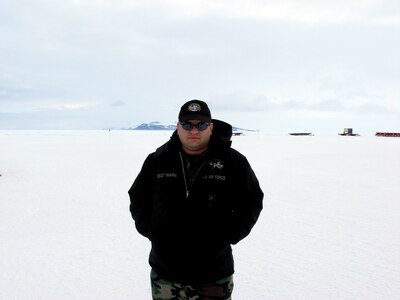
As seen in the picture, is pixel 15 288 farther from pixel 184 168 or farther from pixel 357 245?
pixel 357 245

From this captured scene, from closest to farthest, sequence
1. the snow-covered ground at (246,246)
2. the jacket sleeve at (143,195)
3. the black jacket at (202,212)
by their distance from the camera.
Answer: the black jacket at (202,212) < the jacket sleeve at (143,195) < the snow-covered ground at (246,246)

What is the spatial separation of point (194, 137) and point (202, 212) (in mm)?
441

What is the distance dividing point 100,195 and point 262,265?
17.2ft

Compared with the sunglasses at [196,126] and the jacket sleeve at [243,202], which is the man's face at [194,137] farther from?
the jacket sleeve at [243,202]

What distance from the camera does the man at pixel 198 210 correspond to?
7.32 feet

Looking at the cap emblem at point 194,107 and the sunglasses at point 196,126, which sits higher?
the cap emblem at point 194,107

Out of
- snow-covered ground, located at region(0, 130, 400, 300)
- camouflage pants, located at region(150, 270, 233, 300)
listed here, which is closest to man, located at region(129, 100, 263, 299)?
camouflage pants, located at region(150, 270, 233, 300)

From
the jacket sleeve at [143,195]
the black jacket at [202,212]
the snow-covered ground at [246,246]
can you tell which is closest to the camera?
the black jacket at [202,212]

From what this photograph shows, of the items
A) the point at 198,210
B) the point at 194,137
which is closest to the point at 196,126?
the point at 194,137

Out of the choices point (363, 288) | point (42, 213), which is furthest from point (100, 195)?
point (363, 288)

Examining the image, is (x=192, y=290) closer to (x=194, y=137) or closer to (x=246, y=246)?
(x=194, y=137)

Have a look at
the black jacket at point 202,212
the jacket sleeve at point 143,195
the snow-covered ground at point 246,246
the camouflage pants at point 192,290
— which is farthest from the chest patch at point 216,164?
the snow-covered ground at point 246,246

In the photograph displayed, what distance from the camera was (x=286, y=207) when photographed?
764 cm

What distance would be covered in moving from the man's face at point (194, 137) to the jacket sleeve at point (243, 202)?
23 cm
